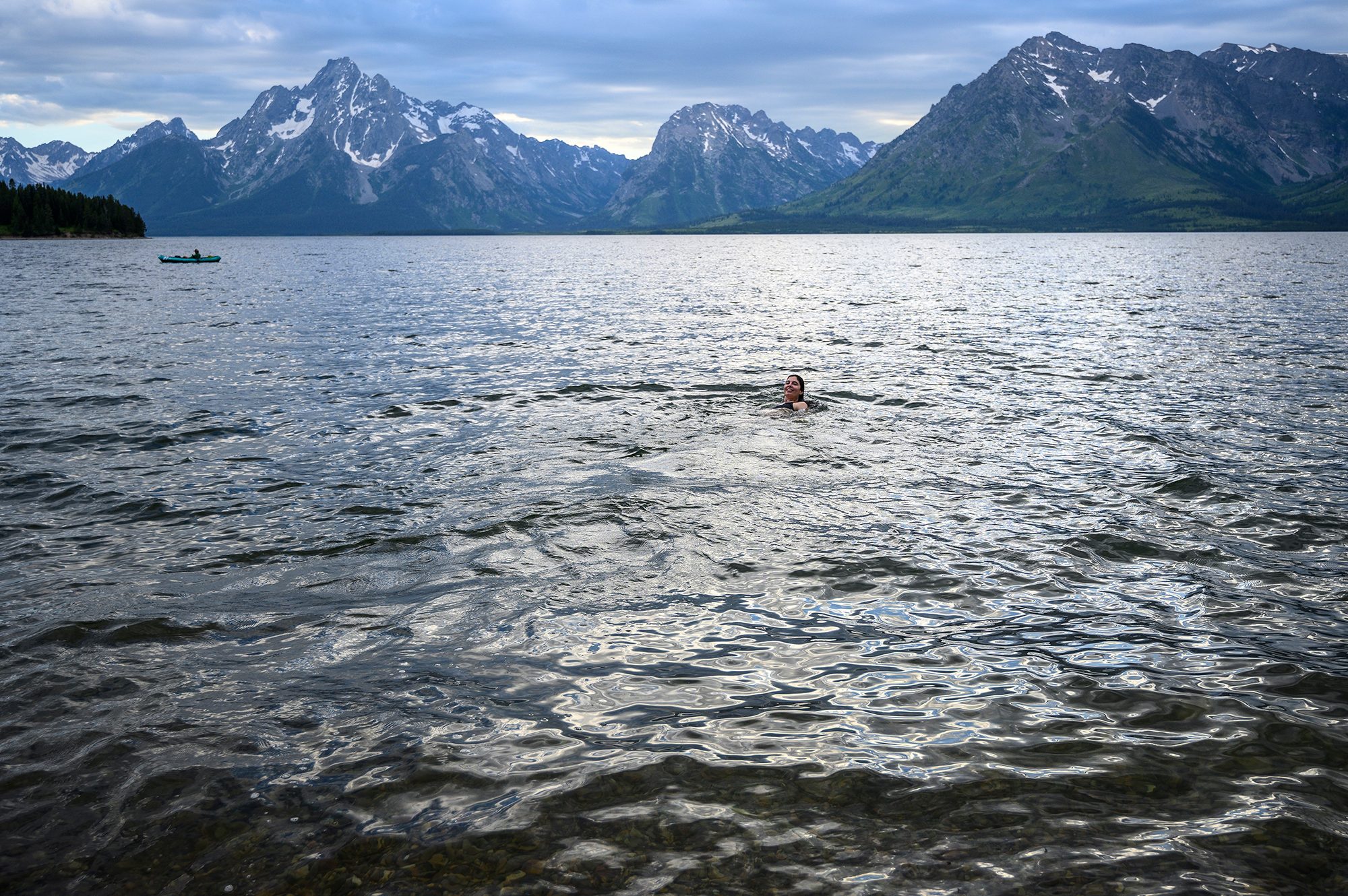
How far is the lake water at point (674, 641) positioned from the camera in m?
7.39

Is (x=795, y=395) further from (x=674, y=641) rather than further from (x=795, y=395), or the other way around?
(x=674, y=641)

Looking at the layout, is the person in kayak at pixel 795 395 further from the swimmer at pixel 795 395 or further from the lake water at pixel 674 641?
the lake water at pixel 674 641

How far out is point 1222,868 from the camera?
7.01 meters

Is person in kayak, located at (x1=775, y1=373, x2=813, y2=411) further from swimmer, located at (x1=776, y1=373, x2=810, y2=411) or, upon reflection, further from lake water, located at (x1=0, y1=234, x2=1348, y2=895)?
lake water, located at (x1=0, y1=234, x2=1348, y2=895)

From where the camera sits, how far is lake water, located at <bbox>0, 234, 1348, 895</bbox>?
7387 mm

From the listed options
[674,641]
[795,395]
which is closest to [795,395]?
[795,395]

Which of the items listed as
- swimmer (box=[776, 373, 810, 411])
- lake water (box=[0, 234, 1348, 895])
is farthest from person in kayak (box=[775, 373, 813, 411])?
lake water (box=[0, 234, 1348, 895])

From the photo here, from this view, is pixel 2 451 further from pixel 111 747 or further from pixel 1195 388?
pixel 1195 388

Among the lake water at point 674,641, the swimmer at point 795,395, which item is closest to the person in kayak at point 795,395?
the swimmer at point 795,395

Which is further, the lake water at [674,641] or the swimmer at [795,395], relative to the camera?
the swimmer at [795,395]

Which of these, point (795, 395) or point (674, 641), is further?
point (795, 395)

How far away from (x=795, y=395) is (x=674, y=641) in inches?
633

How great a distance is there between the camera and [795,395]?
86.7 ft

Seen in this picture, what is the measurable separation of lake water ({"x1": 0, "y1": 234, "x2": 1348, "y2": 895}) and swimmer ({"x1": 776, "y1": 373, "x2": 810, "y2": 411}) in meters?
0.59
